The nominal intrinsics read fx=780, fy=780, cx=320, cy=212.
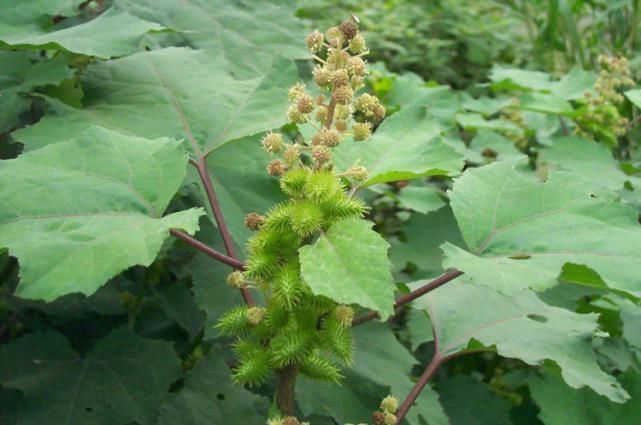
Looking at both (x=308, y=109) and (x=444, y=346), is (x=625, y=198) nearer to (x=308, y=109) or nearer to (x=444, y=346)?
(x=444, y=346)

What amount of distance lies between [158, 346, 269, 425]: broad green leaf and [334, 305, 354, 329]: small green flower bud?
0.41 meters

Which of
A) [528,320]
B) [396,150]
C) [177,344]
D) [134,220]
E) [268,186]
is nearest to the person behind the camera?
[134,220]

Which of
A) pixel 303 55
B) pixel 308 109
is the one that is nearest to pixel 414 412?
pixel 308 109

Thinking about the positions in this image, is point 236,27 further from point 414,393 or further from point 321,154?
point 414,393

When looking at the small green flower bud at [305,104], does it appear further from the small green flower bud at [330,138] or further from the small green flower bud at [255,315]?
the small green flower bud at [255,315]

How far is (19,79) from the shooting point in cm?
163

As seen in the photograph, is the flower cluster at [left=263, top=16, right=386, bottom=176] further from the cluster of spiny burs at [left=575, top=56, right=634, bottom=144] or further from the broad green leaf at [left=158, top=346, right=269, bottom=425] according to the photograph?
the cluster of spiny burs at [left=575, top=56, right=634, bottom=144]

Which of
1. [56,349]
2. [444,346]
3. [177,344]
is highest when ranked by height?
[444,346]

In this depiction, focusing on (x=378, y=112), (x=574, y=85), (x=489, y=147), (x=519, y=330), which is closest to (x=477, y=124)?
(x=489, y=147)

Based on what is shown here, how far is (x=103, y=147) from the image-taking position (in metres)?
1.25

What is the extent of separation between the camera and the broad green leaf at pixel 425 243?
1.87 metres

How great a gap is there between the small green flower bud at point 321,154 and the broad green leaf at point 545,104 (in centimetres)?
121

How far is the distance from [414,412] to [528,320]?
0.27 m

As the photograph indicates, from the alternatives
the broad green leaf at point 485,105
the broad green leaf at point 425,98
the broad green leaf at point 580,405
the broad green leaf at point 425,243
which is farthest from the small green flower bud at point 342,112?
the broad green leaf at point 485,105
